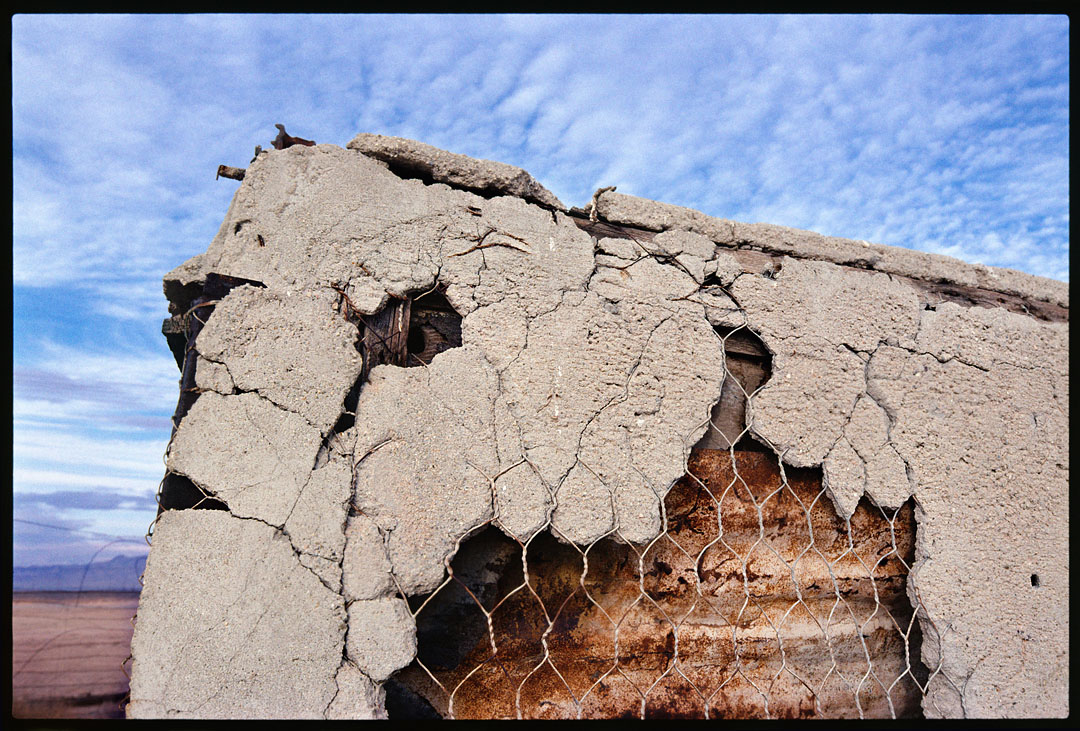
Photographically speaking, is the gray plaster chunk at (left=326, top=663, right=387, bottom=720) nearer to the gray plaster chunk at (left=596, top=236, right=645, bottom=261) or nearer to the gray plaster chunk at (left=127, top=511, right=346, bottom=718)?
the gray plaster chunk at (left=127, top=511, right=346, bottom=718)

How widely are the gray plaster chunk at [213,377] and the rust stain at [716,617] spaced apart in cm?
64

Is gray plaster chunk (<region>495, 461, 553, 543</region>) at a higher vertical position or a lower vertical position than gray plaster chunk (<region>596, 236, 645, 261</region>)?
lower

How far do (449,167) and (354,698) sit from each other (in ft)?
3.48

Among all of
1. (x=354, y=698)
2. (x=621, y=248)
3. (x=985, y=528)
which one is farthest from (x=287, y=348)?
(x=985, y=528)

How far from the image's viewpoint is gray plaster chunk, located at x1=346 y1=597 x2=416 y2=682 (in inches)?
41.5

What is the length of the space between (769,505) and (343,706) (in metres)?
0.97

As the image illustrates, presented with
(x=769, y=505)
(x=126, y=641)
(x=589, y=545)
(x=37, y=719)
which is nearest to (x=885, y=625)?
(x=769, y=505)

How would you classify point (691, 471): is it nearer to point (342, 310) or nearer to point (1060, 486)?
point (342, 310)

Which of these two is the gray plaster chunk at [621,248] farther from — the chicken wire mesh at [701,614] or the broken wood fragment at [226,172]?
the broken wood fragment at [226,172]

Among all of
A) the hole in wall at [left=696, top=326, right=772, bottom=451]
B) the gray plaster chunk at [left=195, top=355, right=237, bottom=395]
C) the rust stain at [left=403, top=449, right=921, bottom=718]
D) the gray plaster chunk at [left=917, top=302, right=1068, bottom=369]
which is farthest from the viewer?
the gray plaster chunk at [left=917, top=302, right=1068, bottom=369]

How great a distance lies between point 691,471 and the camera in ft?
4.39

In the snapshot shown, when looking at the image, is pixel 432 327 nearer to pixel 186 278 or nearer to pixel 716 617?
pixel 186 278

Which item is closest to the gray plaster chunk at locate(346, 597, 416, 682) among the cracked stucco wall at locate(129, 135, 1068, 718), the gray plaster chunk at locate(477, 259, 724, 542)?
the cracked stucco wall at locate(129, 135, 1068, 718)

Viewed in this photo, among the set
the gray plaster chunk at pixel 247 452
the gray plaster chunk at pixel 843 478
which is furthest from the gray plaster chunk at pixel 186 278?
the gray plaster chunk at pixel 843 478
